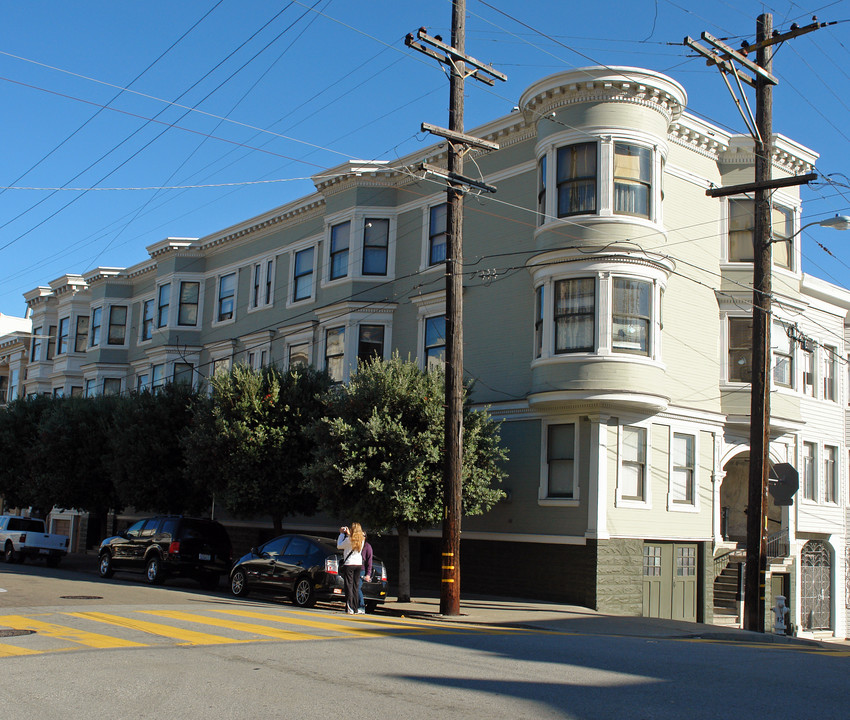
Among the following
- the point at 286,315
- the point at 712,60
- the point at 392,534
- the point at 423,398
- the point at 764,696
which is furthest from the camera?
the point at 286,315

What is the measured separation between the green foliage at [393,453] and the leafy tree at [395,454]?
0.07 feet

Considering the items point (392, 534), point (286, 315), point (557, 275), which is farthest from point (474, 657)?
point (286, 315)

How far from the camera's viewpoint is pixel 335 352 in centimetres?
2831

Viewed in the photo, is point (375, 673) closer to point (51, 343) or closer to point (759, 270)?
point (759, 270)

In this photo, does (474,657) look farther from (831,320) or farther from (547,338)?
(831,320)

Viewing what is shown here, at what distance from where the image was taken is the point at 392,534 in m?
25.8

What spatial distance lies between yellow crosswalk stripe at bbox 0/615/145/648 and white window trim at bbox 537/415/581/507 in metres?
12.1

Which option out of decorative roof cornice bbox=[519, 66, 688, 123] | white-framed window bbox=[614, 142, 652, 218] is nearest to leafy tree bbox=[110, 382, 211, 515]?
decorative roof cornice bbox=[519, 66, 688, 123]

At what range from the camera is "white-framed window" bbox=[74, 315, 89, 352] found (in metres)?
43.9

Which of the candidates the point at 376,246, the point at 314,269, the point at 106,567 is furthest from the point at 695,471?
the point at 106,567

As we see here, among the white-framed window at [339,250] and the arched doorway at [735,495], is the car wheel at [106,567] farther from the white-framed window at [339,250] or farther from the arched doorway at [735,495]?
the arched doorway at [735,495]

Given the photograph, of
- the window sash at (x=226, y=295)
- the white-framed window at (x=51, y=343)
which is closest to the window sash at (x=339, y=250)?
the window sash at (x=226, y=295)

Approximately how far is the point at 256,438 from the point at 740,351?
1335 cm

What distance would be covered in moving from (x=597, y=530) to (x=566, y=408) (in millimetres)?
2972
